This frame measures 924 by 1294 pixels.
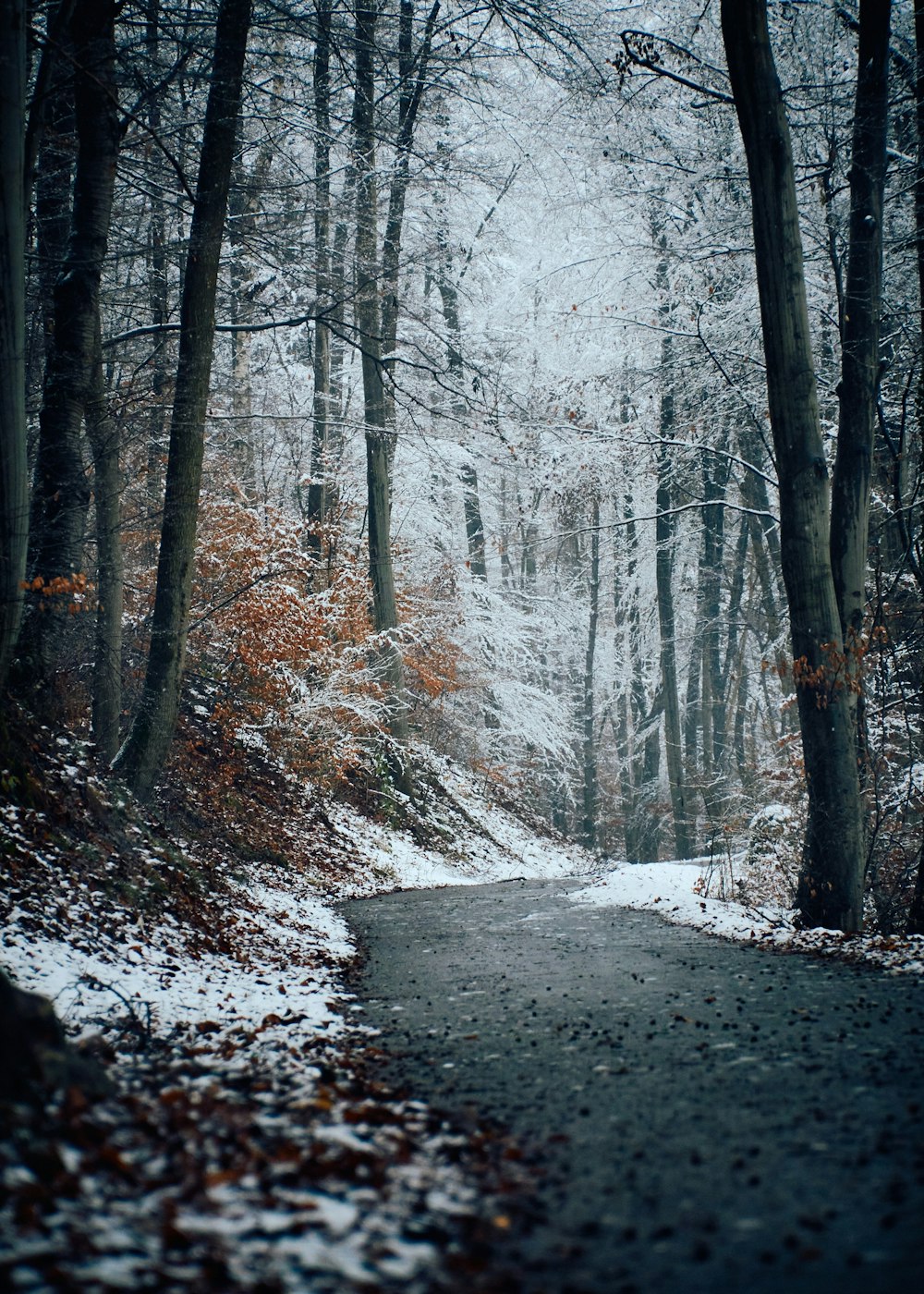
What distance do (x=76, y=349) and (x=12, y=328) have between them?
3.88m

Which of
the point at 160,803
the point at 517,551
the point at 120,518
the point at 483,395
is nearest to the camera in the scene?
the point at 160,803

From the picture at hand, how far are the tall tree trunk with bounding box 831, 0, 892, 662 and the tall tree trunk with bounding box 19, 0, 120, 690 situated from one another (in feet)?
22.8

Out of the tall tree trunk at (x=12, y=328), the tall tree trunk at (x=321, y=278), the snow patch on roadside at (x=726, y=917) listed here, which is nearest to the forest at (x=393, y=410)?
the tall tree trunk at (x=12, y=328)

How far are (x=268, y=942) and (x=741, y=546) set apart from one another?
17.5 m

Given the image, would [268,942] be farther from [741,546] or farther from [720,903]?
[741,546]

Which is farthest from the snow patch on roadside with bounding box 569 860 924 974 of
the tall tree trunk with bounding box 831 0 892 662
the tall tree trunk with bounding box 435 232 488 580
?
the tall tree trunk with bounding box 435 232 488 580

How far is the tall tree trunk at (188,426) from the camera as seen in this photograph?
8906 millimetres

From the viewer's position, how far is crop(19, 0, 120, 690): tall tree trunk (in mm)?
8633

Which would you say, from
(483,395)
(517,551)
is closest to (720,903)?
(483,395)

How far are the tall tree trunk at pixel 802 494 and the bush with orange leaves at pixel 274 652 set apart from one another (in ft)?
23.4

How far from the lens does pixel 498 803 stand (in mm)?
23266

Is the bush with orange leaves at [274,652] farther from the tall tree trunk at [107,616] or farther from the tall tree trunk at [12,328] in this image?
the tall tree trunk at [12,328]

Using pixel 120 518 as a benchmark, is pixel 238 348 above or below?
above

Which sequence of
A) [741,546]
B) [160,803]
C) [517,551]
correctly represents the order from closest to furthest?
[160,803] < [741,546] < [517,551]
